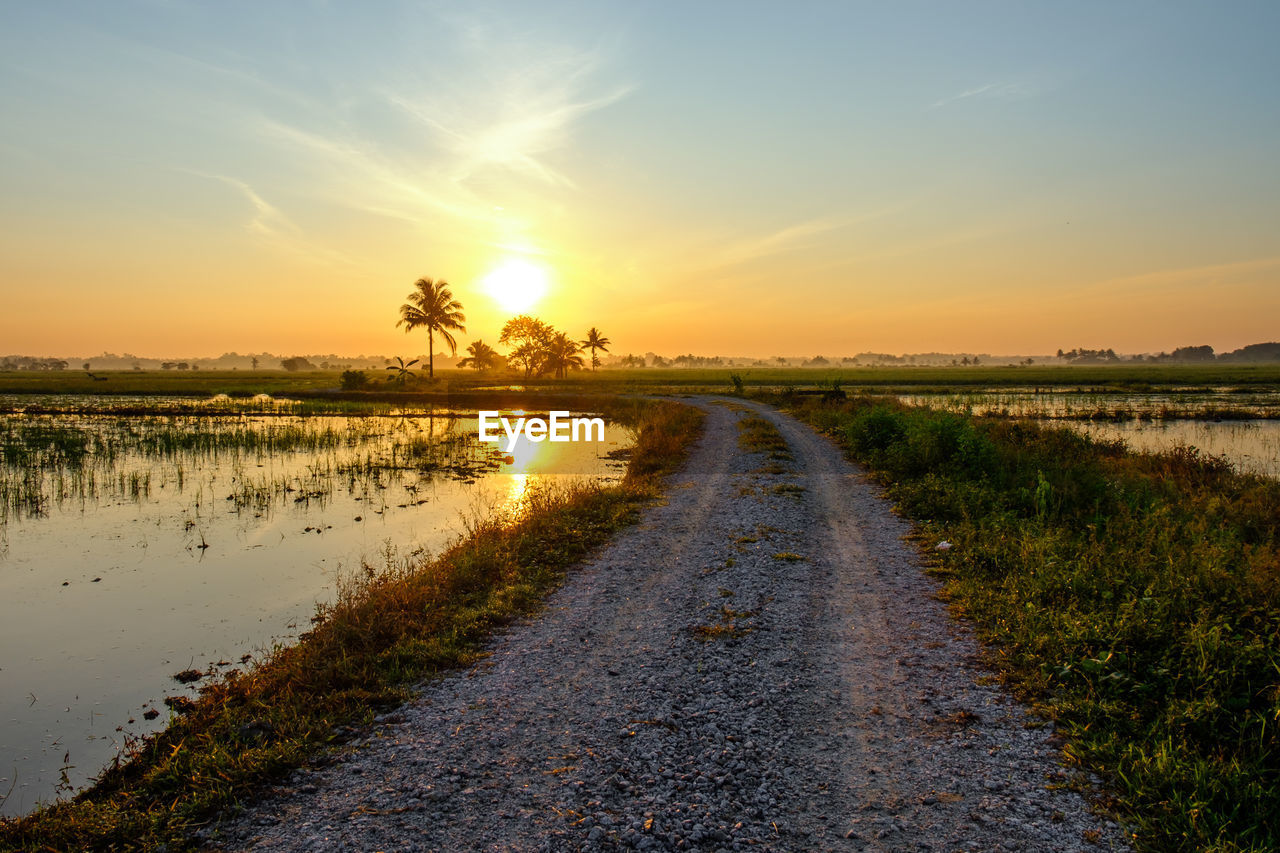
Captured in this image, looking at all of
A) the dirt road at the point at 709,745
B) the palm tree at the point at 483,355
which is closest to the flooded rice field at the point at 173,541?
the dirt road at the point at 709,745

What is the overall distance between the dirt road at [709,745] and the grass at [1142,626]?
466 millimetres

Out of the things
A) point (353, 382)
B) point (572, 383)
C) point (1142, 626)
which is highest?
point (353, 382)

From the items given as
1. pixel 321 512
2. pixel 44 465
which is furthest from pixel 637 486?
pixel 44 465

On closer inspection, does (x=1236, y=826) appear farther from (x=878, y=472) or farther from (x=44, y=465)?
(x=44, y=465)

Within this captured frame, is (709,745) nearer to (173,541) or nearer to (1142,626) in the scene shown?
(1142,626)

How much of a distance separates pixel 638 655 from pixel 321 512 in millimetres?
12725

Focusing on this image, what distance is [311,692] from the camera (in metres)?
6.77

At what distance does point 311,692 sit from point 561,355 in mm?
99533

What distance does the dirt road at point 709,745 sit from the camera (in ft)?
15.2

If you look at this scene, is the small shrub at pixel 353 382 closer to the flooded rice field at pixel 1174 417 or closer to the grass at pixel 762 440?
the grass at pixel 762 440

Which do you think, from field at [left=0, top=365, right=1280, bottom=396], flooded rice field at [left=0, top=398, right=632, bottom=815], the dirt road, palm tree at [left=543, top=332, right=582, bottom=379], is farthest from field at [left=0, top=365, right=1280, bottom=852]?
palm tree at [left=543, top=332, right=582, bottom=379]

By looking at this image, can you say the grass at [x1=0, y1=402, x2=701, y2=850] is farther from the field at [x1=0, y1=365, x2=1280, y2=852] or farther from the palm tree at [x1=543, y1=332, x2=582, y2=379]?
the palm tree at [x1=543, y1=332, x2=582, y2=379]

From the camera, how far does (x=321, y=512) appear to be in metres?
17.2

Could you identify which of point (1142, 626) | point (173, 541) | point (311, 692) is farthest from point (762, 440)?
point (311, 692)
